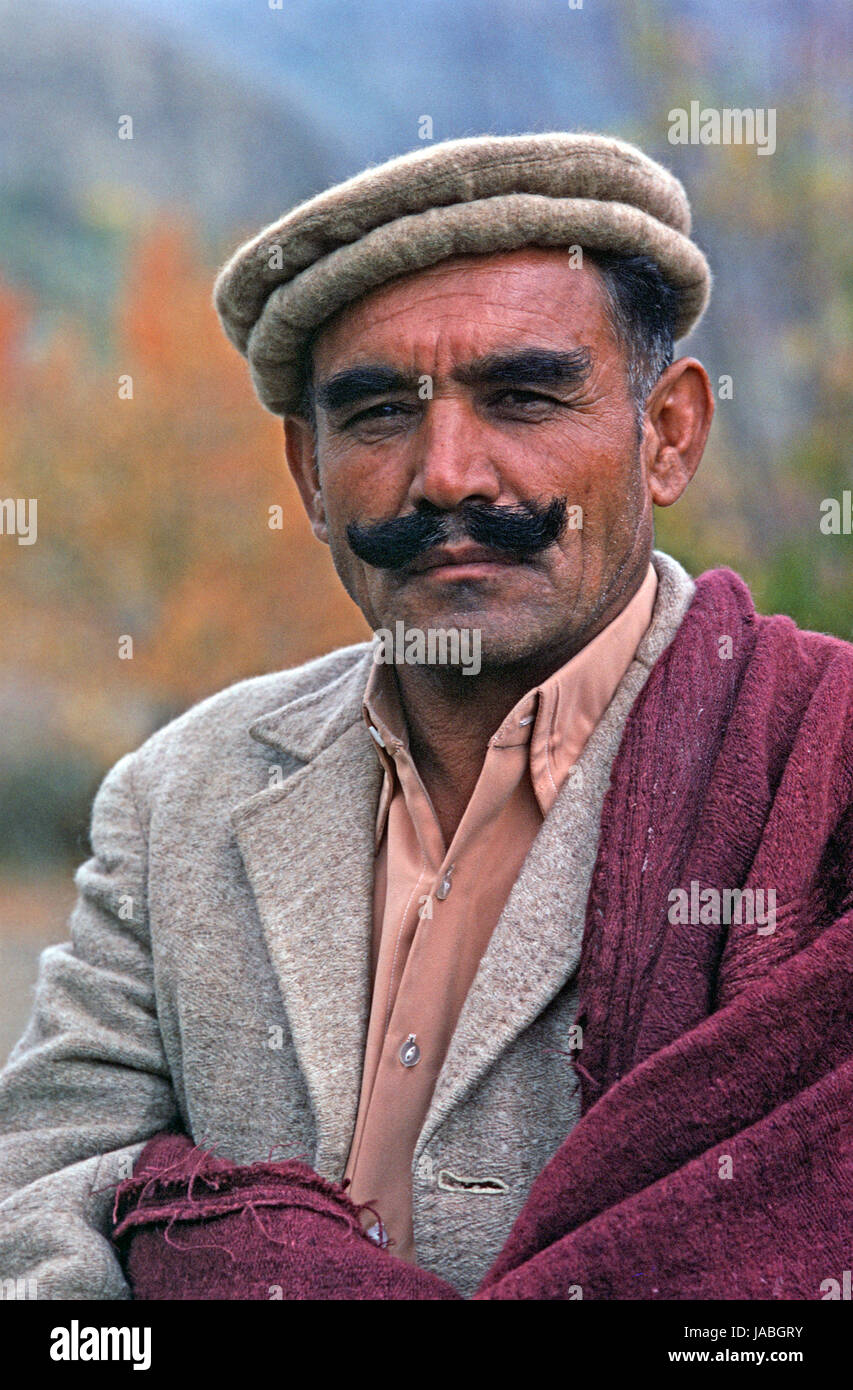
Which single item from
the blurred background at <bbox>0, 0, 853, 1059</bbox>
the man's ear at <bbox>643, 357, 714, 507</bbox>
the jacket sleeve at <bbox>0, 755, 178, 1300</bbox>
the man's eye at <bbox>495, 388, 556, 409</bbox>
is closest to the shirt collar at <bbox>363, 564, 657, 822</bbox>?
the man's ear at <bbox>643, 357, 714, 507</bbox>

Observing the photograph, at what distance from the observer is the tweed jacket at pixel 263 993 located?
1869mm

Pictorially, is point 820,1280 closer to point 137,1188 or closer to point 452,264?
point 137,1188

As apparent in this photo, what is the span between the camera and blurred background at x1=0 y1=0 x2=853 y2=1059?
27.3 feet

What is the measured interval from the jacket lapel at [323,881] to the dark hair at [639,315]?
548 millimetres

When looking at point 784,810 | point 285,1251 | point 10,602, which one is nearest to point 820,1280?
point 784,810

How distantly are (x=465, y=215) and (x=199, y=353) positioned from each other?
25.7ft

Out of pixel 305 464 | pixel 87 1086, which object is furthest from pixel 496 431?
pixel 87 1086

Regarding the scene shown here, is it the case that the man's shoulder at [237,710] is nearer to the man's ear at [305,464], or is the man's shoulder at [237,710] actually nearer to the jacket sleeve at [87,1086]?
the jacket sleeve at [87,1086]

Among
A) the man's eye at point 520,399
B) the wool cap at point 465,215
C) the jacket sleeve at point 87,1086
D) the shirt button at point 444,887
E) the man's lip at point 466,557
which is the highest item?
the wool cap at point 465,215

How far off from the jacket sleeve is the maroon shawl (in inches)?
3.7

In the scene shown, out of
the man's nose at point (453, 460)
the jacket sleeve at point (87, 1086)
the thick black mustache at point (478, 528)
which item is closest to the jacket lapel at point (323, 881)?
the jacket sleeve at point (87, 1086)

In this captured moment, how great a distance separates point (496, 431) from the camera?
2.05 m

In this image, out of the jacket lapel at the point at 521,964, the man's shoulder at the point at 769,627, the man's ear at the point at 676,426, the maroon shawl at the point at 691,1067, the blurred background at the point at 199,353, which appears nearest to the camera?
the maroon shawl at the point at 691,1067
